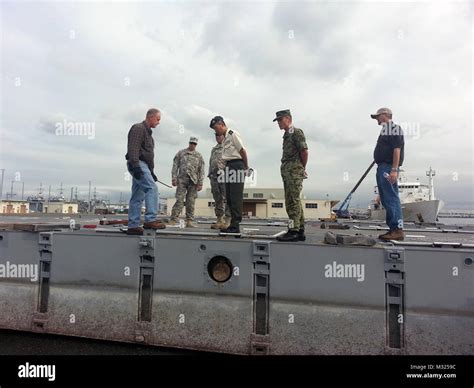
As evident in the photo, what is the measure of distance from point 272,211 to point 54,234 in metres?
38.8

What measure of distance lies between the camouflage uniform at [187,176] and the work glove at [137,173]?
2239 mm

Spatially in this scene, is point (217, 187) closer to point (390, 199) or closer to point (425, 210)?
point (390, 199)

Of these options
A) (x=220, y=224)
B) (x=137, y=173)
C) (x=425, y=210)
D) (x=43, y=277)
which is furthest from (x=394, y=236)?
(x=425, y=210)

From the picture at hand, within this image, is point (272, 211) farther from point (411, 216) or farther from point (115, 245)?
point (115, 245)

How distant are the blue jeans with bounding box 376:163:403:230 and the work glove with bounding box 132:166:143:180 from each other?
365 cm

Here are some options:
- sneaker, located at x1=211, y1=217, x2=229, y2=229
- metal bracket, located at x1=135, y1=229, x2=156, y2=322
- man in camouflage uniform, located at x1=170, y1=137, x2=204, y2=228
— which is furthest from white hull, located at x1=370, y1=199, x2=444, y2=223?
metal bracket, located at x1=135, y1=229, x2=156, y2=322

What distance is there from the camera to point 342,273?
309 cm

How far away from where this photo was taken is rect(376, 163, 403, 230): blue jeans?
4266 millimetres

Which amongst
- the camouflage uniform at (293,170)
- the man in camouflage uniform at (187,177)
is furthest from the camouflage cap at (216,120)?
the man in camouflage uniform at (187,177)

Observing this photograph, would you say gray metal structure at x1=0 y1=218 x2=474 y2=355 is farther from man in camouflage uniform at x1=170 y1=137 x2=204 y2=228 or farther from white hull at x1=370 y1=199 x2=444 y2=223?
white hull at x1=370 y1=199 x2=444 y2=223

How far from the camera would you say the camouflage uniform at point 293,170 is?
420cm

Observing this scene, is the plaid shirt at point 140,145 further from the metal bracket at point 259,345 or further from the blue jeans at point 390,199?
the blue jeans at point 390,199
